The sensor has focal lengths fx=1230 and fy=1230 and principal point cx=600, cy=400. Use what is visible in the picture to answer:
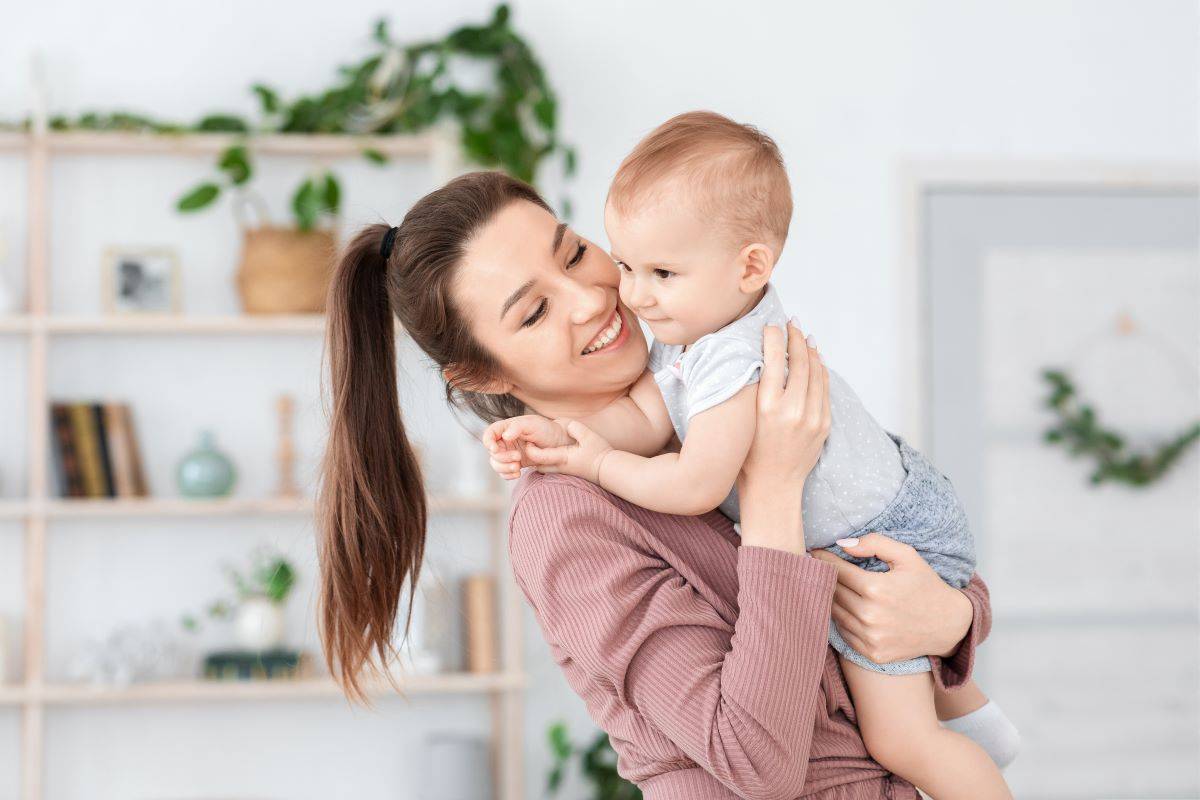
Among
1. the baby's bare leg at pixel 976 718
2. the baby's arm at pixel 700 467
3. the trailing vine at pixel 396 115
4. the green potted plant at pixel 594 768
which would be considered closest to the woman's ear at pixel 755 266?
the baby's arm at pixel 700 467

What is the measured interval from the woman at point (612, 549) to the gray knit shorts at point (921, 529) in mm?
27

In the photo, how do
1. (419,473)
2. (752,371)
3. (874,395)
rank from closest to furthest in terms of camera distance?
1. (752,371)
2. (419,473)
3. (874,395)

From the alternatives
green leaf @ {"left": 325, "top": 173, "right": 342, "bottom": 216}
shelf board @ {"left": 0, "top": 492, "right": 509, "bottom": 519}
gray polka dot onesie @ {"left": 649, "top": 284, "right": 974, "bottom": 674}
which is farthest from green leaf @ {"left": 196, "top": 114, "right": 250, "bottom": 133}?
gray polka dot onesie @ {"left": 649, "top": 284, "right": 974, "bottom": 674}

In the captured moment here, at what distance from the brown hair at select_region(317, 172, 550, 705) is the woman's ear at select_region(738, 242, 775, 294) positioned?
29cm

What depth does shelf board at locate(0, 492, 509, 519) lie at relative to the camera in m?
3.32

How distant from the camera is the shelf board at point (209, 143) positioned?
3.42 m

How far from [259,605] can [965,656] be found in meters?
2.44

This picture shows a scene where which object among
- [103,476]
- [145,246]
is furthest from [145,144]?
[103,476]

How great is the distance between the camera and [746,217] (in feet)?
4.36

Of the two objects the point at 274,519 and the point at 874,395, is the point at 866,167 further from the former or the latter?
the point at 274,519

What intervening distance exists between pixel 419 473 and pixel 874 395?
2.52 meters

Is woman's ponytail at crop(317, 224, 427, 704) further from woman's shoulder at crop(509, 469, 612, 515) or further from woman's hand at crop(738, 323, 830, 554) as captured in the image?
woman's hand at crop(738, 323, 830, 554)

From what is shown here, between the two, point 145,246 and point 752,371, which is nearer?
point 752,371

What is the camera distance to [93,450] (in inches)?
135
